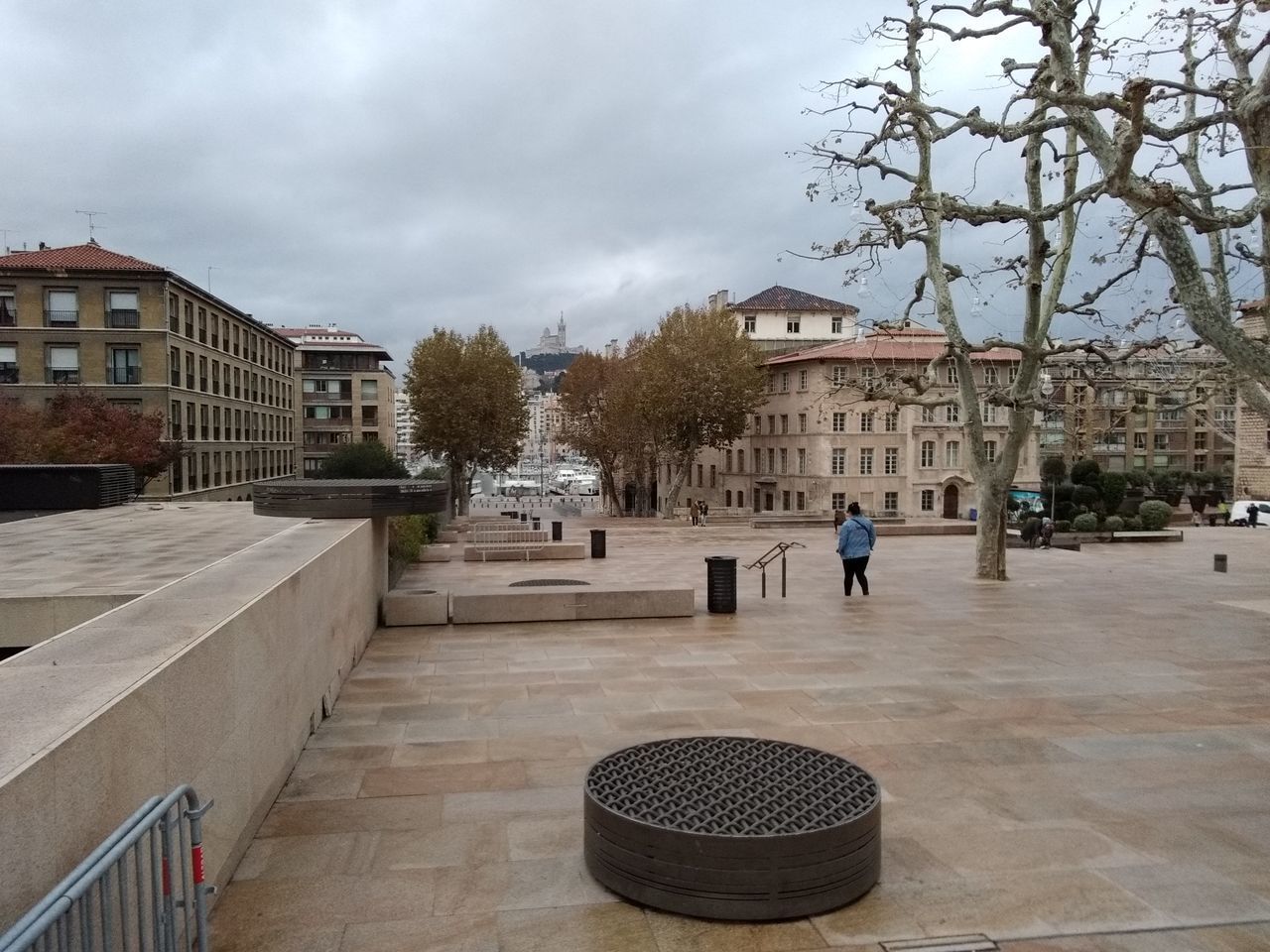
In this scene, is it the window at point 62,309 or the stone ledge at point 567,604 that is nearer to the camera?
the stone ledge at point 567,604

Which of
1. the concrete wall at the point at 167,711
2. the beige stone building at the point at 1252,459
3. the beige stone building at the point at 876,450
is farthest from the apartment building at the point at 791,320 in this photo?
the concrete wall at the point at 167,711

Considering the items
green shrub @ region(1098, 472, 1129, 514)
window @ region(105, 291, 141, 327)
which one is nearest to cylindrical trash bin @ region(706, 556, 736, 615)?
green shrub @ region(1098, 472, 1129, 514)

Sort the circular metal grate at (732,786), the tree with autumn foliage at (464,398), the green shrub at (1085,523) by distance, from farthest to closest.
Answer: the tree with autumn foliage at (464,398) → the green shrub at (1085,523) → the circular metal grate at (732,786)

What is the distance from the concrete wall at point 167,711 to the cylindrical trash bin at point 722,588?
6.93 metres

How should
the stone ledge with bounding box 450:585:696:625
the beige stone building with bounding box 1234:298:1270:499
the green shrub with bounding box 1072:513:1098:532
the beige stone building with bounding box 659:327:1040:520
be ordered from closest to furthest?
the stone ledge with bounding box 450:585:696:625
the green shrub with bounding box 1072:513:1098:532
the beige stone building with bounding box 1234:298:1270:499
the beige stone building with bounding box 659:327:1040:520

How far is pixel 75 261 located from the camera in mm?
47406

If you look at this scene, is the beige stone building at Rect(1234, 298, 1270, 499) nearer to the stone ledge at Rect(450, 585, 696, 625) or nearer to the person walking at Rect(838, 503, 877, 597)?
the person walking at Rect(838, 503, 877, 597)

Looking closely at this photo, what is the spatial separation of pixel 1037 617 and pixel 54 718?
13.3 meters

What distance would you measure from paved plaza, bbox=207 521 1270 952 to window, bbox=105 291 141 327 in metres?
41.7

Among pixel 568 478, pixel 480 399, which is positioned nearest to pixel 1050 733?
pixel 480 399

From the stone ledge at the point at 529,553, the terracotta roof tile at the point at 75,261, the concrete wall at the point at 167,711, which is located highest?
the terracotta roof tile at the point at 75,261

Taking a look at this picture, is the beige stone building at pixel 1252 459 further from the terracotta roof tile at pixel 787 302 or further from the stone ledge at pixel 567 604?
the stone ledge at pixel 567 604

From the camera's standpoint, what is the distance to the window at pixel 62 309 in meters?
Answer: 46.7

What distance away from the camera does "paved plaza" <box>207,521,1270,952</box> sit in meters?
4.64
